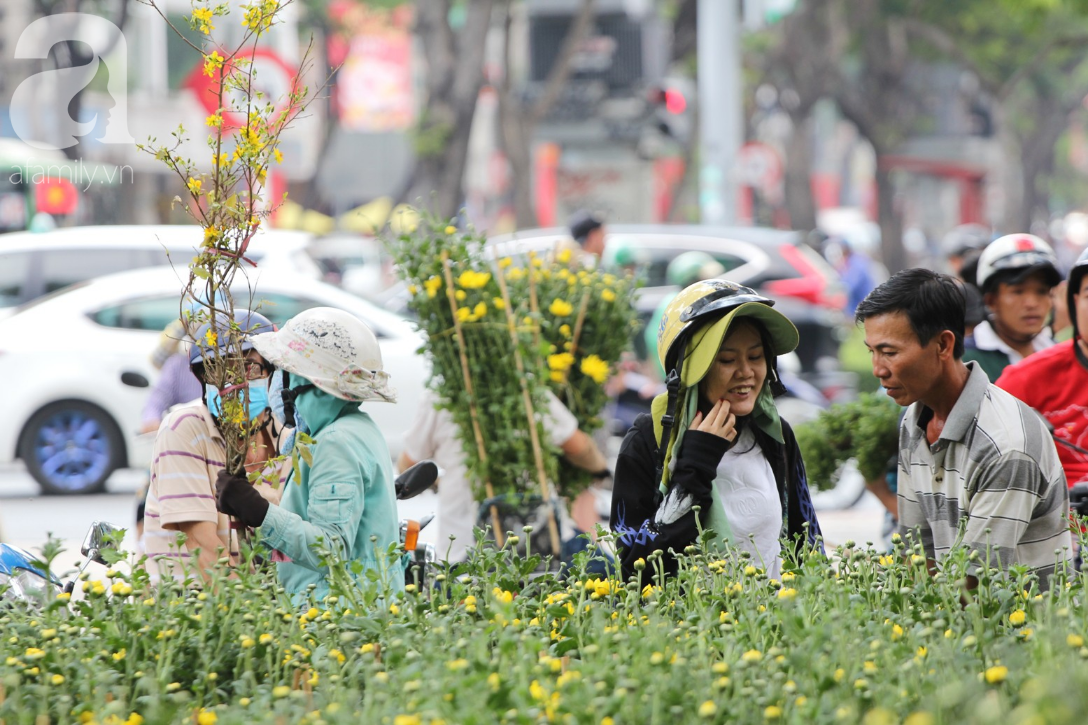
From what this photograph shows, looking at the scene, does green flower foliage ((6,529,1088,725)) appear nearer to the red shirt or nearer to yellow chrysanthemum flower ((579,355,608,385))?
the red shirt

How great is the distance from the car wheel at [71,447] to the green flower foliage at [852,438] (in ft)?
22.1

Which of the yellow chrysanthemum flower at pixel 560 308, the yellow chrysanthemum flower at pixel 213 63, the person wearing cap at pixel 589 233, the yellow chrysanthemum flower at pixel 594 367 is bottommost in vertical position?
the yellow chrysanthemum flower at pixel 594 367

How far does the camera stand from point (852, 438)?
4.73 m

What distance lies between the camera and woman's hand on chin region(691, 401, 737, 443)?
3227 millimetres

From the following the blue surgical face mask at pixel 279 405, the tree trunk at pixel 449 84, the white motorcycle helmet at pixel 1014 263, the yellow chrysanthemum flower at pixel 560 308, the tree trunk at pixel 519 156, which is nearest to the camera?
the blue surgical face mask at pixel 279 405

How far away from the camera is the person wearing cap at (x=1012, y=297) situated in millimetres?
4965

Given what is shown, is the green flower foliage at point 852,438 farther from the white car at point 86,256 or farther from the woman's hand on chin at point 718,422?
the white car at point 86,256

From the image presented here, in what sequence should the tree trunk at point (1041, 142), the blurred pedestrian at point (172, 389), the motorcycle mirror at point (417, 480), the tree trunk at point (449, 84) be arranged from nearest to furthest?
the motorcycle mirror at point (417, 480) → the blurred pedestrian at point (172, 389) → the tree trunk at point (449, 84) → the tree trunk at point (1041, 142)

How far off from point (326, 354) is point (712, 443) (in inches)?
37.4

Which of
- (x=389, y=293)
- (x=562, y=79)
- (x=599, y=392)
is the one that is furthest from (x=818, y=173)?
(x=599, y=392)

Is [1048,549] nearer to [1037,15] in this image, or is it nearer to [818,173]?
[1037,15]

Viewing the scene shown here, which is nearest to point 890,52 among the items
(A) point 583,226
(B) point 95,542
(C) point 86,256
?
(C) point 86,256

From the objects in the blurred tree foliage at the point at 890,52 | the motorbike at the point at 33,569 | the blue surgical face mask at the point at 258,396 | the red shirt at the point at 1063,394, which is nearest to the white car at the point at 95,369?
the motorbike at the point at 33,569

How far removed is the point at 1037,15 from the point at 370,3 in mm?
13436
